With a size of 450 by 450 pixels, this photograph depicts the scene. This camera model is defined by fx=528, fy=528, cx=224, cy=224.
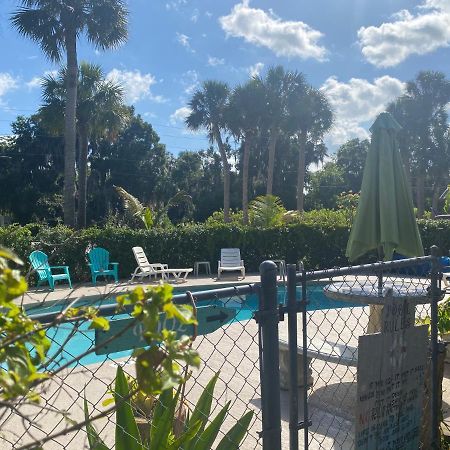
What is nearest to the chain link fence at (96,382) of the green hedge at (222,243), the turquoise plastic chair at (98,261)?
the turquoise plastic chair at (98,261)

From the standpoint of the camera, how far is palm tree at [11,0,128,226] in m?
18.1

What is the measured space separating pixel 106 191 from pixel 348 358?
34.9 metres

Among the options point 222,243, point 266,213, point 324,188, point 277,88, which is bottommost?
point 222,243

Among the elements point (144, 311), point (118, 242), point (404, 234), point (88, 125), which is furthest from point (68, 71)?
point (144, 311)

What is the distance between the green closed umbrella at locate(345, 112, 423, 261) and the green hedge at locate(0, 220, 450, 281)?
9.51 metres

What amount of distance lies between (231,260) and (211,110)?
67.1ft

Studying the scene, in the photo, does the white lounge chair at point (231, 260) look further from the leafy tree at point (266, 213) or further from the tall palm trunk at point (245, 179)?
the tall palm trunk at point (245, 179)

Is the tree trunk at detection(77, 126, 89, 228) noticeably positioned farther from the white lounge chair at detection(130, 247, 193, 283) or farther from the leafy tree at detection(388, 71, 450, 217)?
the leafy tree at detection(388, 71, 450, 217)

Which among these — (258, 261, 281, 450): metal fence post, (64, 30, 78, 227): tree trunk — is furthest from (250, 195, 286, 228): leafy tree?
(258, 261, 281, 450): metal fence post

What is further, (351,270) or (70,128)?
(70,128)

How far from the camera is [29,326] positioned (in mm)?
1019

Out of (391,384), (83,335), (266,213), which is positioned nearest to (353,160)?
(266,213)

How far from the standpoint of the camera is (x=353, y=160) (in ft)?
185

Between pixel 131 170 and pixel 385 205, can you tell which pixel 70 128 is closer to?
pixel 385 205
